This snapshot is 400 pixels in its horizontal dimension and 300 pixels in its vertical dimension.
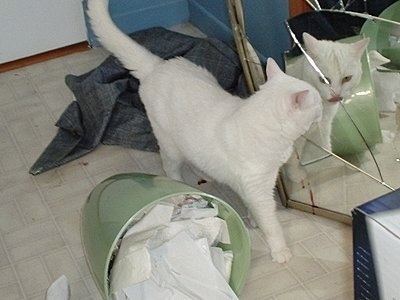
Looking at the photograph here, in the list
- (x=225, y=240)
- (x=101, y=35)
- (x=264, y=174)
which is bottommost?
(x=225, y=240)

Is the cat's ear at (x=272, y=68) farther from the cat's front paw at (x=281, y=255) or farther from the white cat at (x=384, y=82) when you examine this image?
the cat's front paw at (x=281, y=255)

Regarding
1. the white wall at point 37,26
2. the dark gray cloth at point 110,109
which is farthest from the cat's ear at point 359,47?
the white wall at point 37,26

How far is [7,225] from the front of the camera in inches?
66.9

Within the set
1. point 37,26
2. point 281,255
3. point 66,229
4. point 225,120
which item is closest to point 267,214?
point 281,255

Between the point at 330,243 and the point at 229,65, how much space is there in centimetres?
66

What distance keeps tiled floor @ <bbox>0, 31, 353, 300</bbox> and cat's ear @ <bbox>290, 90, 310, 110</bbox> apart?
1.20 ft

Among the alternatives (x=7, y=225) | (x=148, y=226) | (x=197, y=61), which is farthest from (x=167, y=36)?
(x=148, y=226)

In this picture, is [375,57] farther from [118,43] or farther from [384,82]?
[118,43]

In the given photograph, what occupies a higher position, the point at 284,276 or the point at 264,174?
the point at 264,174

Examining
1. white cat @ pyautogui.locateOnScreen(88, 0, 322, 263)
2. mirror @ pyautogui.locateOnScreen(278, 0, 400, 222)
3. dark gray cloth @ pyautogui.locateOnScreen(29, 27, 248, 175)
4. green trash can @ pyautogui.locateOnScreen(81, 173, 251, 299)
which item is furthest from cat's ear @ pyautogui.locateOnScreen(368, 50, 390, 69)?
dark gray cloth @ pyautogui.locateOnScreen(29, 27, 248, 175)

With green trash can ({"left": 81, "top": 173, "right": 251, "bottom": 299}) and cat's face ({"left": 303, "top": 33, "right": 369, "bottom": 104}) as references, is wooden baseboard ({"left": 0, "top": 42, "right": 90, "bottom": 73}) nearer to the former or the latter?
green trash can ({"left": 81, "top": 173, "right": 251, "bottom": 299})

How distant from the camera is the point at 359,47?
54.9 inches

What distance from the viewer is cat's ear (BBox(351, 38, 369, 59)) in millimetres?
1384

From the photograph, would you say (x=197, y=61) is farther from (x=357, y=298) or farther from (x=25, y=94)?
(x=357, y=298)
